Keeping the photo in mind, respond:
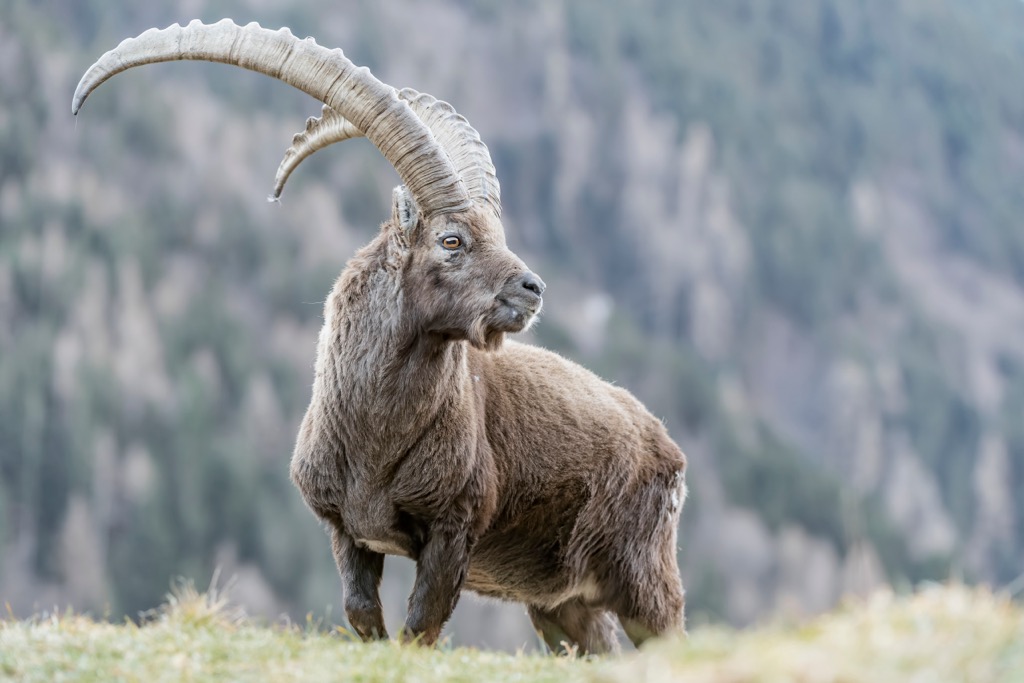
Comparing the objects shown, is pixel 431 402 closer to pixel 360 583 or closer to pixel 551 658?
pixel 360 583

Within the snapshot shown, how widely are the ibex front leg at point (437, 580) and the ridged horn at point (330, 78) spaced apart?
2.07 metres

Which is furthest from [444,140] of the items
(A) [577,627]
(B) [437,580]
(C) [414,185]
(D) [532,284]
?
(A) [577,627]

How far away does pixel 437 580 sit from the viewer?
8508mm

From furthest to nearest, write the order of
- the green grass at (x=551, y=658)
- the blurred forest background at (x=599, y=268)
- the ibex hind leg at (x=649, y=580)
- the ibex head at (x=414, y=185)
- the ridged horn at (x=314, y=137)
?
the blurred forest background at (x=599, y=268), the ibex hind leg at (x=649, y=580), the ridged horn at (x=314, y=137), the ibex head at (x=414, y=185), the green grass at (x=551, y=658)

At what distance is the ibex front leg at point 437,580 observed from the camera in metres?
8.47

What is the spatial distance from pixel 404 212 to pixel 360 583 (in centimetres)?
237

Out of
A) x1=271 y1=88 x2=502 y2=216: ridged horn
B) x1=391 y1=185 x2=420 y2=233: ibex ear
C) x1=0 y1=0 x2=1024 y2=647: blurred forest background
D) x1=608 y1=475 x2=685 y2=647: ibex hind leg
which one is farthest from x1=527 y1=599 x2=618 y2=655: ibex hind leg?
x1=0 y1=0 x2=1024 y2=647: blurred forest background

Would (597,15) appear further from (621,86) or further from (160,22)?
(160,22)

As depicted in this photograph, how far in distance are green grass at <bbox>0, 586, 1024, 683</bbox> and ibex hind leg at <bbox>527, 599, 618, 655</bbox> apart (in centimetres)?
261

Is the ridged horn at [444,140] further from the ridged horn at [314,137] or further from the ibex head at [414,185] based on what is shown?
the ibex head at [414,185]

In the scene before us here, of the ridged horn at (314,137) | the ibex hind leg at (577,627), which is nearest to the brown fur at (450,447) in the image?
the ibex hind leg at (577,627)

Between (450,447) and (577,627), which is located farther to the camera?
(577,627)

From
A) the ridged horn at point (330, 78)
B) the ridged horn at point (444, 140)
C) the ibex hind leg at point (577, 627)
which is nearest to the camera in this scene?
the ridged horn at point (330, 78)

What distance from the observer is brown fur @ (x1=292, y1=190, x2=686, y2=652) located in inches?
339
